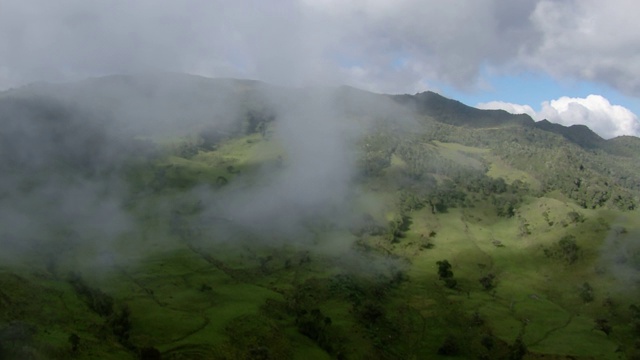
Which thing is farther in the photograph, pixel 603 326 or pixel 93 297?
pixel 603 326

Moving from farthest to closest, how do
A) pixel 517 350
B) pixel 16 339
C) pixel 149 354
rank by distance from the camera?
pixel 517 350, pixel 149 354, pixel 16 339

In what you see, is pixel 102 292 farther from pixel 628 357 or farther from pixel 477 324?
pixel 628 357

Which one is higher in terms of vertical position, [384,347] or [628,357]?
[628,357]

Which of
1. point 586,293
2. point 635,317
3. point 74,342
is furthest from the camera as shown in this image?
point 586,293

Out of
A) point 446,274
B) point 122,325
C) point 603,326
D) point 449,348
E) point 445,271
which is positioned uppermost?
point 603,326

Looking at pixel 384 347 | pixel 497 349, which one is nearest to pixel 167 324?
pixel 384 347

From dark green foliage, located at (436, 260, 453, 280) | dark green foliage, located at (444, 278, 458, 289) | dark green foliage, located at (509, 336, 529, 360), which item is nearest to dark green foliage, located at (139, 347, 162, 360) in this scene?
dark green foliage, located at (509, 336, 529, 360)

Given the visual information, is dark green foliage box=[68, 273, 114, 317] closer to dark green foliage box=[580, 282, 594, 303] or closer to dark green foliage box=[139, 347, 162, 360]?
dark green foliage box=[139, 347, 162, 360]

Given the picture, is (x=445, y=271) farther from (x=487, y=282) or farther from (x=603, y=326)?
(x=603, y=326)

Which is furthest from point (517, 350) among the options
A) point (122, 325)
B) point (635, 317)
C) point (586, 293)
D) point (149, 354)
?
point (122, 325)

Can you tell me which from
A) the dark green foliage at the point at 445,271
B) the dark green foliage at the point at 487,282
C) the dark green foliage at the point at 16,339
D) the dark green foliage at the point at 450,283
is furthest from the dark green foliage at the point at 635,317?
the dark green foliage at the point at 16,339

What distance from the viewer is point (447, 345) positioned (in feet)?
470

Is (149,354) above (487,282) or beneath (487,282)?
beneath

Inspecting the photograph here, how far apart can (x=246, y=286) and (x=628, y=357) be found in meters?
114
